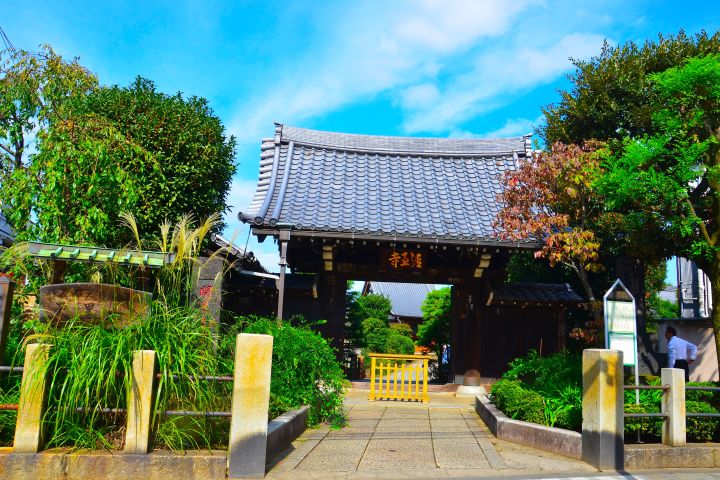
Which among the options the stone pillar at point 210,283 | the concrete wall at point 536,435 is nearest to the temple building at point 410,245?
the stone pillar at point 210,283

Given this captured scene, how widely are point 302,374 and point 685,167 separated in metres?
5.67

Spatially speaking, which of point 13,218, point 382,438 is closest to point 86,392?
point 382,438

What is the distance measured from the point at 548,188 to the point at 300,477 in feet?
20.7

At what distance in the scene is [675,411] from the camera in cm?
634

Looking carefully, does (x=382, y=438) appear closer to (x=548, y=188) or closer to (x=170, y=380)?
(x=170, y=380)

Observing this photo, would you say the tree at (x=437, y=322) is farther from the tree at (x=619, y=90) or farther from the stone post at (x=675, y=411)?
the stone post at (x=675, y=411)

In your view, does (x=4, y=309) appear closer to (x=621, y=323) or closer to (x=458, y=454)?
(x=458, y=454)

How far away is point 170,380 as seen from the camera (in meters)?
5.18

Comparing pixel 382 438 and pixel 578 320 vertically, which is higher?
pixel 578 320

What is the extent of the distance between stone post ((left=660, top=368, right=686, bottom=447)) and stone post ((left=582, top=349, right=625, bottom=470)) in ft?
2.62

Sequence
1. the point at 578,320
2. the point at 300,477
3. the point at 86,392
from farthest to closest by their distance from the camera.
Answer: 1. the point at 578,320
2. the point at 300,477
3. the point at 86,392

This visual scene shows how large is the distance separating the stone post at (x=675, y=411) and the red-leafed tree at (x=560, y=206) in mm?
2096

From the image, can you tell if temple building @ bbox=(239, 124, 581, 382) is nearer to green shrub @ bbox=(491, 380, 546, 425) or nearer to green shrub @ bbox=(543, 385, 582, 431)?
green shrub @ bbox=(491, 380, 546, 425)

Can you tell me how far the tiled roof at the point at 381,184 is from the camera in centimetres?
1090
